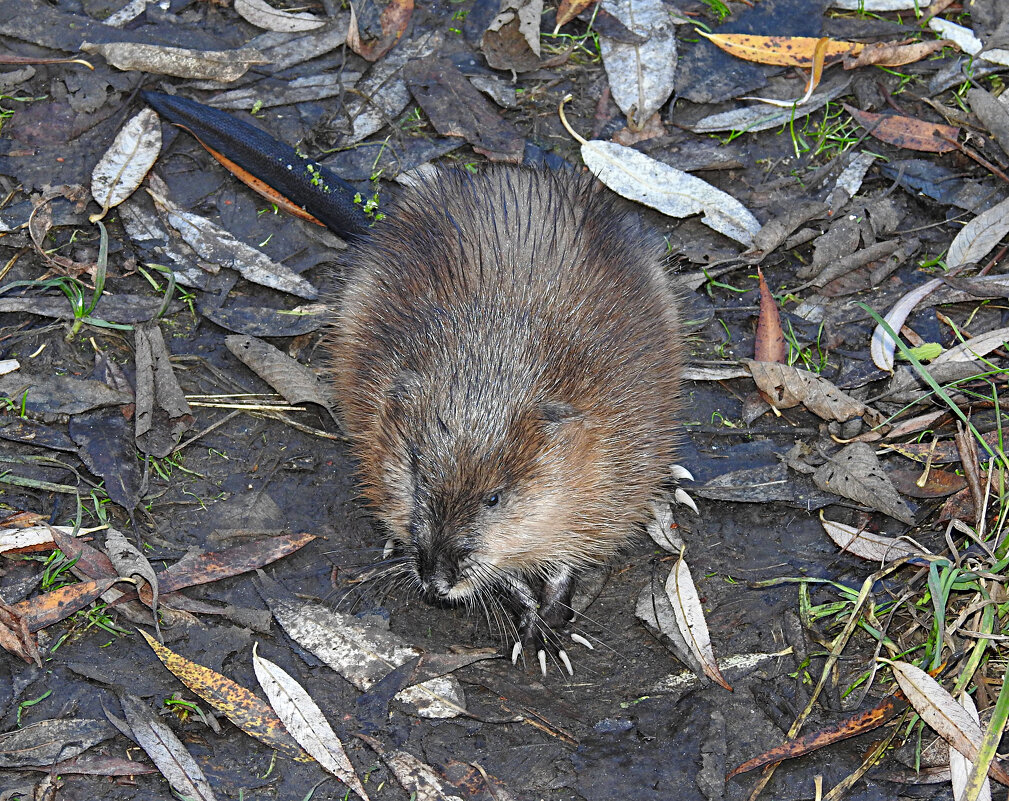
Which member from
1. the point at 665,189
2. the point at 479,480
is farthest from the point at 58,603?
the point at 665,189

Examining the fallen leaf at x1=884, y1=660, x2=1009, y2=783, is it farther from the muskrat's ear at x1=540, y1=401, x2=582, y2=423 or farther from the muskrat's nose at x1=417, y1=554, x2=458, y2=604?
the muskrat's nose at x1=417, y1=554, x2=458, y2=604

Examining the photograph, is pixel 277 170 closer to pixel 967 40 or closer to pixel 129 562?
pixel 129 562

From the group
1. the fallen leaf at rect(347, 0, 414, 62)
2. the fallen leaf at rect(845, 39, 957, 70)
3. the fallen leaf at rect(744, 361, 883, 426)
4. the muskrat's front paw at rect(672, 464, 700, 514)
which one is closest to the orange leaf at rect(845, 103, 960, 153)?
the fallen leaf at rect(845, 39, 957, 70)

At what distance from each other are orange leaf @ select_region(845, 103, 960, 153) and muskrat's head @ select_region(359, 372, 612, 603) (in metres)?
2.81

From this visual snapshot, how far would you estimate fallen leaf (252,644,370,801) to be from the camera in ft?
11.9

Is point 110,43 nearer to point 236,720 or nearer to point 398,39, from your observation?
point 398,39

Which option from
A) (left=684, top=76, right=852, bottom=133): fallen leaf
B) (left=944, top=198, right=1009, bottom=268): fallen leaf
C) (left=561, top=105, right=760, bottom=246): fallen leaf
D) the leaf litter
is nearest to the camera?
the leaf litter

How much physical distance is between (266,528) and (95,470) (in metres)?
0.75

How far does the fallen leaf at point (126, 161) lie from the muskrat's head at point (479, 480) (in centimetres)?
206

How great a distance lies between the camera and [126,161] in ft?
17.6

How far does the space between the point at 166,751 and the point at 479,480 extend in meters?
1.42

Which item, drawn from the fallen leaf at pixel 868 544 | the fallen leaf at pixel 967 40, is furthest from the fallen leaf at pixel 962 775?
the fallen leaf at pixel 967 40

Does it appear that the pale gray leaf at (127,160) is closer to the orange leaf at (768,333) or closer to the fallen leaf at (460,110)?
the fallen leaf at (460,110)

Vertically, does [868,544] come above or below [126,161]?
below
